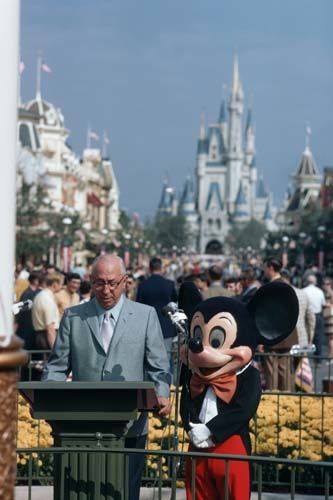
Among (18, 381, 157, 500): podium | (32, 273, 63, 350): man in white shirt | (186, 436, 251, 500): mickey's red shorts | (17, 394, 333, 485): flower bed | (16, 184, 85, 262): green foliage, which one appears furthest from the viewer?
(16, 184, 85, 262): green foliage

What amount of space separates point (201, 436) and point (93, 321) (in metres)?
1.11

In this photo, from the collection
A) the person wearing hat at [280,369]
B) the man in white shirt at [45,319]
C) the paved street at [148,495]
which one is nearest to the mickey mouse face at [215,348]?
the paved street at [148,495]

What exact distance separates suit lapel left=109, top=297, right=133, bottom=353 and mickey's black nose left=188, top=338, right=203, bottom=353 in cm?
62

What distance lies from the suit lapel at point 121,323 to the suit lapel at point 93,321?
72 millimetres

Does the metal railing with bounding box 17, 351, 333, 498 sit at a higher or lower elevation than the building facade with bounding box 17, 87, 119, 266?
lower

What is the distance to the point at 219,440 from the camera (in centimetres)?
669

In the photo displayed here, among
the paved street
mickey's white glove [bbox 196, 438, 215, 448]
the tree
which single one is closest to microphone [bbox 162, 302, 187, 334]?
mickey's white glove [bbox 196, 438, 215, 448]

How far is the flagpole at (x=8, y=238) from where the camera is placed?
3486 millimetres

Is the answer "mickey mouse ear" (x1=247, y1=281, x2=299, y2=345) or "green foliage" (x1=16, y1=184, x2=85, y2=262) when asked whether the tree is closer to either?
"green foliage" (x1=16, y1=184, x2=85, y2=262)

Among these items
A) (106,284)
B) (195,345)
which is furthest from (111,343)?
(195,345)

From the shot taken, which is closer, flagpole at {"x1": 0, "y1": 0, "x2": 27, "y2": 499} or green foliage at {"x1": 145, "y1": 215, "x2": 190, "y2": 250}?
flagpole at {"x1": 0, "y1": 0, "x2": 27, "y2": 499}

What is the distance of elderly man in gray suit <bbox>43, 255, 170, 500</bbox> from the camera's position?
7414 millimetres

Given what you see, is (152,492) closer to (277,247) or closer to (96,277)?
(96,277)

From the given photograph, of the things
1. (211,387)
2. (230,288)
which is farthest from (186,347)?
(230,288)
